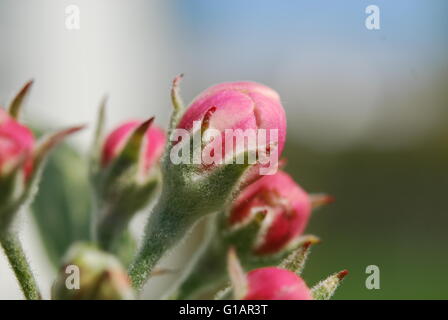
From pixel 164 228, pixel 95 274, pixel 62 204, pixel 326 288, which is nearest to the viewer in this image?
pixel 95 274

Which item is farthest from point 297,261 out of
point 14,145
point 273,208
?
point 14,145

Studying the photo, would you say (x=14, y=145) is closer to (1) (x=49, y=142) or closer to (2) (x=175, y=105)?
(1) (x=49, y=142)

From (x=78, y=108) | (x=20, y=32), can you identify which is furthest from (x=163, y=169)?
(x=20, y=32)

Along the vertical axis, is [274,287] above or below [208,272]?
above

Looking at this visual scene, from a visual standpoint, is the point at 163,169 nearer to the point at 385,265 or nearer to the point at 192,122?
the point at 192,122

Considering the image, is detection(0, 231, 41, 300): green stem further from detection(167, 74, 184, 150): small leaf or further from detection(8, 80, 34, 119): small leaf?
detection(167, 74, 184, 150): small leaf

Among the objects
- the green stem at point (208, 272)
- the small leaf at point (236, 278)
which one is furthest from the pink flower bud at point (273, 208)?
the small leaf at point (236, 278)

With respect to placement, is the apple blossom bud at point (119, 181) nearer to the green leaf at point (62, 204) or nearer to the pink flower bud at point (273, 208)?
the pink flower bud at point (273, 208)
